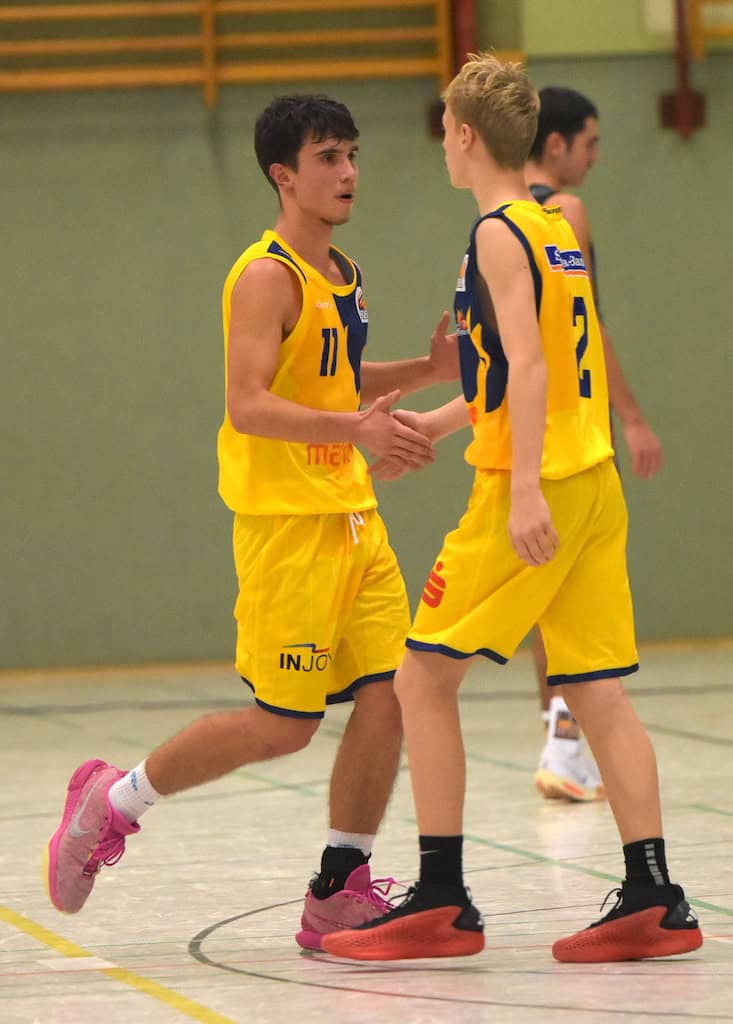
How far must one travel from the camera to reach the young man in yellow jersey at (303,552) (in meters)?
3.25

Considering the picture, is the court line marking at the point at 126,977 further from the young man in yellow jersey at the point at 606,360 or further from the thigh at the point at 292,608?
the young man in yellow jersey at the point at 606,360

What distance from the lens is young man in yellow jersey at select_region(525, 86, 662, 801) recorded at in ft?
15.3

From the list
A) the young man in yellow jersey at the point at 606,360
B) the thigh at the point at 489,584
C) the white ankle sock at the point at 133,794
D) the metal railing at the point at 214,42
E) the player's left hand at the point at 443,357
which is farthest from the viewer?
the metal railing at the point at 214,42

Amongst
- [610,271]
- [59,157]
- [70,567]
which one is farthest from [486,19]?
[70,567]

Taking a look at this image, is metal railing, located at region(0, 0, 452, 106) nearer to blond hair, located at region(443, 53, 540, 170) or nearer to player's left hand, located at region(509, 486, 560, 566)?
blond hair, located at region(443, 53, 540, 170)

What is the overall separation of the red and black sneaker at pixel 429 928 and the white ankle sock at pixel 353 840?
0.29m

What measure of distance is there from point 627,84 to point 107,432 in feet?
9.65

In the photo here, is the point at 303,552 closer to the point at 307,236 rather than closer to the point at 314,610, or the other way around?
the point at 314,610

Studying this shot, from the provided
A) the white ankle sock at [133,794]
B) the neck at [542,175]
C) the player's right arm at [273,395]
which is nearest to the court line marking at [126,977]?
the white ankle sock at [133,794]

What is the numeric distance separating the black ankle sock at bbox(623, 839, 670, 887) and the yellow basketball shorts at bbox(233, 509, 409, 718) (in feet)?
1.97

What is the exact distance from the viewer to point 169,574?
8.34m

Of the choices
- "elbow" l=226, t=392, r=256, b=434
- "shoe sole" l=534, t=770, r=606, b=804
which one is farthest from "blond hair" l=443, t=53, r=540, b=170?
"shoe sole" l=534, t=770, r=606, b=804

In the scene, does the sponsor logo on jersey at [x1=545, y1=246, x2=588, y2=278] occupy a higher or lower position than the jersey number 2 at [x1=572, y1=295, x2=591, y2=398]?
higher

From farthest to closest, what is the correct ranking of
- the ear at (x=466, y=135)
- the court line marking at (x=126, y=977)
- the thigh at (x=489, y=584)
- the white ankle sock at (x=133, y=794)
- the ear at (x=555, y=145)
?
the ear at (x=555, y=145) → the white ankle sock at (x=133, y=794) → the ear at (x=466, y=135) → the thigh at (x=489, y=584) → the court line marking at (x=126, y=977)
